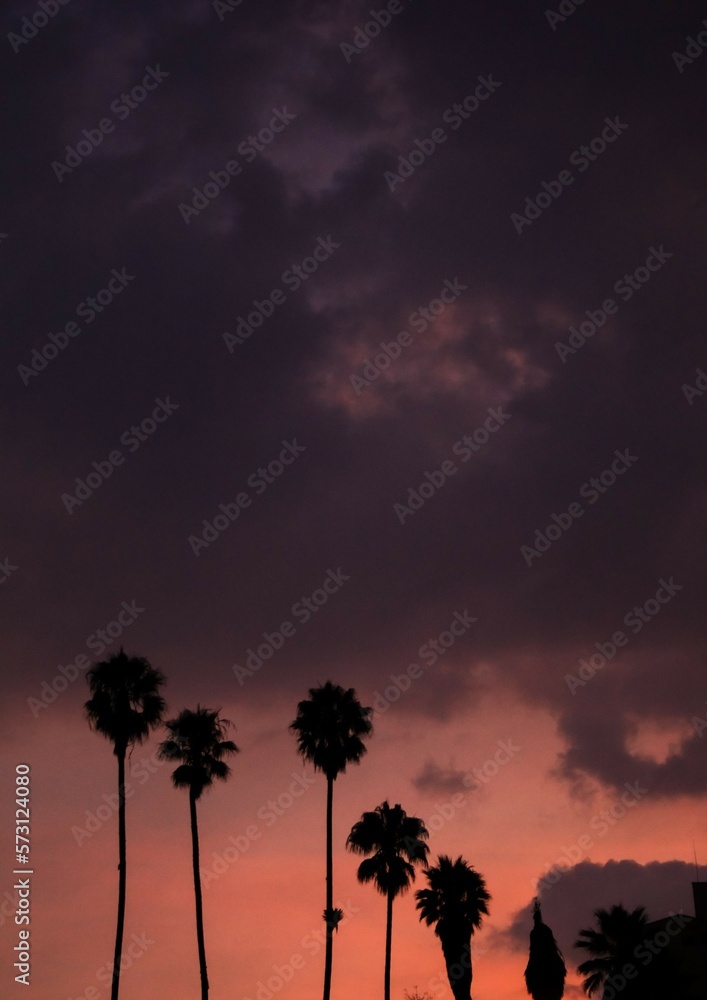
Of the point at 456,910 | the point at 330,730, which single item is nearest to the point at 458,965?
the point at 456,910

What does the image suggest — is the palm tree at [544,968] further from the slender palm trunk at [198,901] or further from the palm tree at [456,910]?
the slender palm trunk at [198,901]

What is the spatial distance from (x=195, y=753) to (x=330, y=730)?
7.64 meters

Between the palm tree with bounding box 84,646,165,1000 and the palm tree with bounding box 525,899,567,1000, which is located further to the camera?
the palm tree with bounding box 525,899,567,1000

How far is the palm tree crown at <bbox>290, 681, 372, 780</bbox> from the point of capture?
6234 cm

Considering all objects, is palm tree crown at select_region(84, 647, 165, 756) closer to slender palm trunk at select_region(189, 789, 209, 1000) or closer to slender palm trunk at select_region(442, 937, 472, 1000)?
slender palm trunk at select_region(189, 789, 209, 1000)

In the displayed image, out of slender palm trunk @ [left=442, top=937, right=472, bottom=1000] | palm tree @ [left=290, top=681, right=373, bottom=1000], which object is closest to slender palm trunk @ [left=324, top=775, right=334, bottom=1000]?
palm tree @ [left=290, top=681, right=373, bottom=1000]

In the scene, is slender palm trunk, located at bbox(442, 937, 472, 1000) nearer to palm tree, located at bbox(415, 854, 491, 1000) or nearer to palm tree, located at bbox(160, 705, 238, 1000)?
palm tree, located at bbox(415, 854, 491, 1000)

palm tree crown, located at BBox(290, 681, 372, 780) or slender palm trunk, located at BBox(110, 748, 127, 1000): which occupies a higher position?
palm tree crown, located at BBox(290, 681, 372, 780)

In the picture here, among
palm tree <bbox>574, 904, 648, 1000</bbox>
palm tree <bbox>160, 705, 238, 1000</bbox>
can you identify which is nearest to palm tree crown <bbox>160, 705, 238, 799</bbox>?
palm tree <bbox>160, 705, 238, 1000</bbox>

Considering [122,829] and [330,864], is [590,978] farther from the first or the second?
[122,829]

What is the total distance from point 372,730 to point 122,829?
1483cm

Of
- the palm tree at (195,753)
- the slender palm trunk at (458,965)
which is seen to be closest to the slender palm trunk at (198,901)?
the palm tree at (195,753)

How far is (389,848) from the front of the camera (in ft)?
218

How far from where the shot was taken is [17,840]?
49.1 metres
